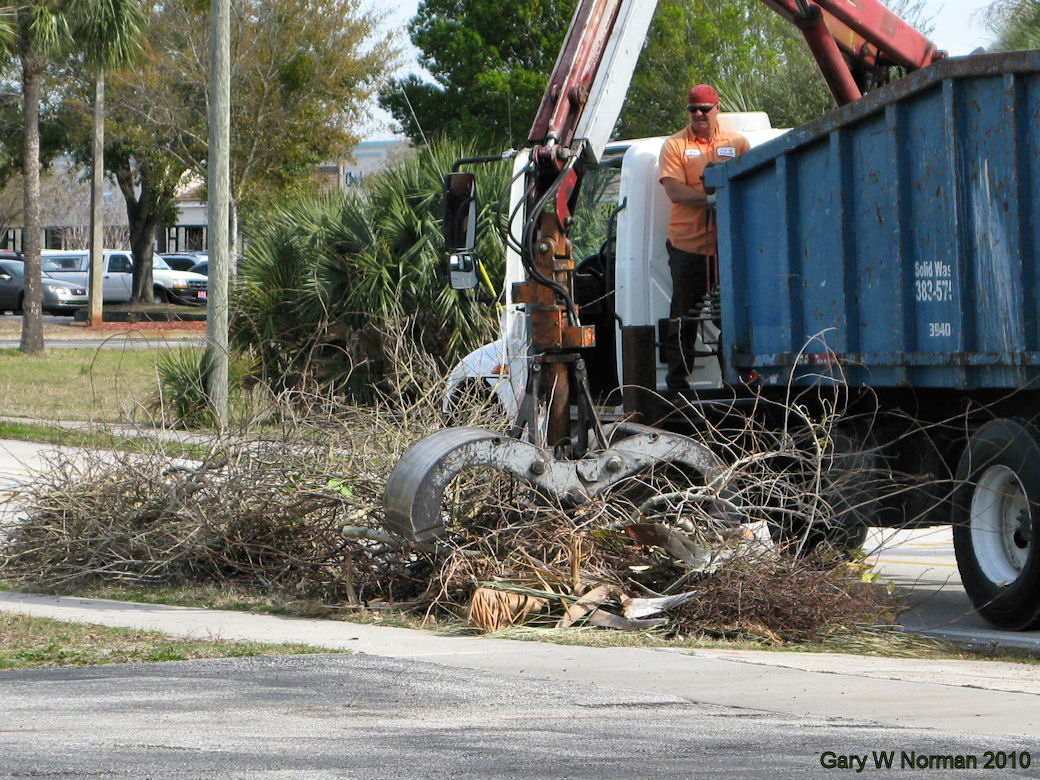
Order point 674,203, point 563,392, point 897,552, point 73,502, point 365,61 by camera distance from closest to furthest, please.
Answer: point 563,392 → point 73,502 → point 674,203 → point 897,552 → point 365,61

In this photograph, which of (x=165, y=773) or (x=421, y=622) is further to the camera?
(x=421, y=622)

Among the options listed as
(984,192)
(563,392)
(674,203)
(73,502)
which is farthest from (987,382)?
(73,502)

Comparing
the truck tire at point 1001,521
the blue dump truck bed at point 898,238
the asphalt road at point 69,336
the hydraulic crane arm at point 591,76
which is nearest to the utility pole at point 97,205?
the asphalt road at point 69,336

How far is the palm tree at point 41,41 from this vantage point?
27.7 m

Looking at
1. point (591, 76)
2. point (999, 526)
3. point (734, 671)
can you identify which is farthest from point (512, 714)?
point (591, 76)

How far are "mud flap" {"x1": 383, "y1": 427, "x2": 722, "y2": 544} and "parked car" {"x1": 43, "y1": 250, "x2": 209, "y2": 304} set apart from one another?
4007 centimetres

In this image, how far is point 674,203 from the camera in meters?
10.4

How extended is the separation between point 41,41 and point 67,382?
743 centimetres

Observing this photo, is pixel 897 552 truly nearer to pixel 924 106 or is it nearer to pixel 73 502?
pixel 924 106

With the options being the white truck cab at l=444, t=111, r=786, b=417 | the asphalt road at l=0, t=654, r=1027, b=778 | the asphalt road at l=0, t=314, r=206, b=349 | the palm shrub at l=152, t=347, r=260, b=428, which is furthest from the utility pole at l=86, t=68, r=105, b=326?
the asphalt road at l=0, t=654, r=1027, b=778

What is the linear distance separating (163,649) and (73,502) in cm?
277

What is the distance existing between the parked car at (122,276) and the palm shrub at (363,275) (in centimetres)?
2871

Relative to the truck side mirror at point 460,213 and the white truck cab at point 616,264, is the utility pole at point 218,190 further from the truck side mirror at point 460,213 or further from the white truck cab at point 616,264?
the truck side mirror at point 460,213

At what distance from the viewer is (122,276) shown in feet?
161
